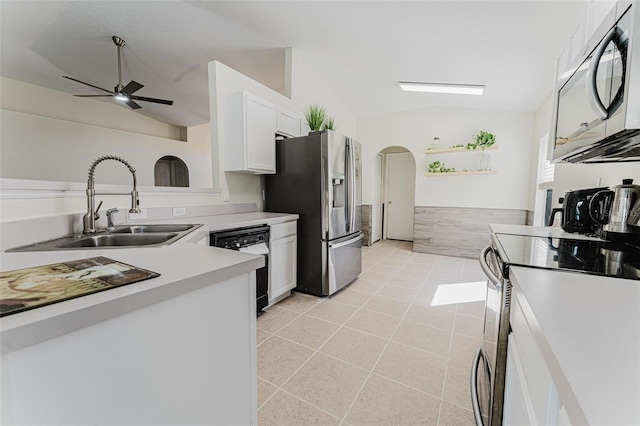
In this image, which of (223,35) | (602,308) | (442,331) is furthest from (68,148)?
(602,308)

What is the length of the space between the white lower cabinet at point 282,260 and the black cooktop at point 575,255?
1.83m

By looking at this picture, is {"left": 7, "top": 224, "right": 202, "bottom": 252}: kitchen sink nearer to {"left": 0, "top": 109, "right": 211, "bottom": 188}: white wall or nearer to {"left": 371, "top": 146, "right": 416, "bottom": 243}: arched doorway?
{"left": 0, "top": 109, "right": 211, "bottom": 188}: white wall

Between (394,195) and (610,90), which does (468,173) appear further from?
(610,90)

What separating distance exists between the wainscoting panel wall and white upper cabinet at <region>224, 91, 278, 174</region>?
11.3 feet

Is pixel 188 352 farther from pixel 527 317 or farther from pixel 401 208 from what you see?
pixel 401 208

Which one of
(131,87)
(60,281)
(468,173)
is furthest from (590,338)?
(468,173)

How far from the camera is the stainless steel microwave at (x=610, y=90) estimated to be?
2.49ft

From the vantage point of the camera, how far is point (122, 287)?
633mm

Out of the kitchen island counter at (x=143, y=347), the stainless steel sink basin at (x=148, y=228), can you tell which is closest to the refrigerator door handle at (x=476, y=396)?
the kitchen island counter at (x=143, y=347)

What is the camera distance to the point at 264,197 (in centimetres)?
332

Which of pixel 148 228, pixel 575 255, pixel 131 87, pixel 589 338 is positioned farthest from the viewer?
pixel 131 87

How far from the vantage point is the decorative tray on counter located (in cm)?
53

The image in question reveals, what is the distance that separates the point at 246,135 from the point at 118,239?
1.59 m

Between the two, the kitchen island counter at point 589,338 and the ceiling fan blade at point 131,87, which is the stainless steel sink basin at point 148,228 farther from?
the ceiling fan blade at point 131,87
